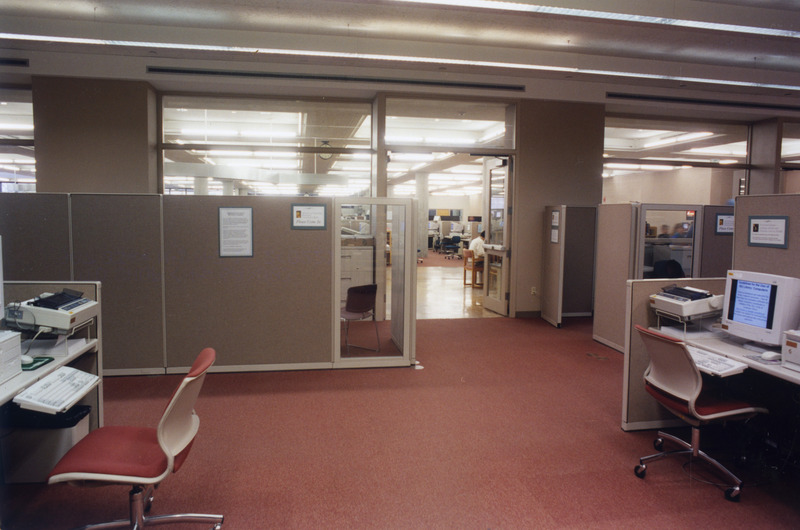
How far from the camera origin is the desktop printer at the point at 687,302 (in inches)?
113

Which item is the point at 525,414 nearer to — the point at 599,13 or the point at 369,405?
the point at 369,405

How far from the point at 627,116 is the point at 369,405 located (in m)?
6.00

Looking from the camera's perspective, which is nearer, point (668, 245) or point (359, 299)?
point (359, 299)

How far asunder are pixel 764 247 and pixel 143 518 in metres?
3.68

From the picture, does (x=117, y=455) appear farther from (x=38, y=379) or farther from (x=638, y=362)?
(x=638, y=362)

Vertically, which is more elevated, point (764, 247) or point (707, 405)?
point (764, 247)

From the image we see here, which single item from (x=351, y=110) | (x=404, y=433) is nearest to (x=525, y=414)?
(x=404, y=433)

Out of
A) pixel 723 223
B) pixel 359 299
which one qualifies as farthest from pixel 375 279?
pixel 723 223

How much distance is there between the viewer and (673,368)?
8.27 feet

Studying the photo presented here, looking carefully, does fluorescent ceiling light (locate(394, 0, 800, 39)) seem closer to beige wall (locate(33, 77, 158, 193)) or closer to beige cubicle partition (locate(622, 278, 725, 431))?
beige cubicle partition (locate(622, 278, 725, 431))

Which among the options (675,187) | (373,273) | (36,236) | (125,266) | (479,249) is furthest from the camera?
(675,187)

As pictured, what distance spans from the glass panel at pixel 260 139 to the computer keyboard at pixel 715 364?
4.42 meters

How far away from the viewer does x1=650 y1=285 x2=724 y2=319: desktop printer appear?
286 centimetres

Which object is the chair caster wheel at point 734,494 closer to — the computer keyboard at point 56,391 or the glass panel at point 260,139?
the computer keyboard at point 56,391
